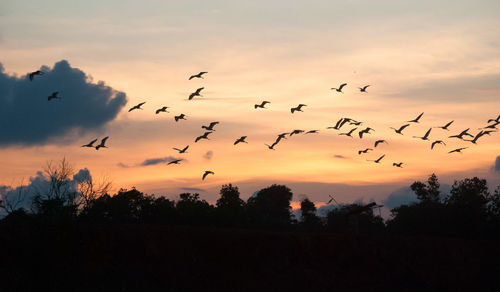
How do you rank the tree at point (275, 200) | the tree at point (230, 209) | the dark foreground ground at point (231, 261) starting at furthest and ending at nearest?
the tree at point (275, 200), the tree at point (230, 209), the dark foreground ground at point (231, 261)

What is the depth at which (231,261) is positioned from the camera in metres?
36.6

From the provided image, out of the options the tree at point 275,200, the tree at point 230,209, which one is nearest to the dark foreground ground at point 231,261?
the tree at point 230,209

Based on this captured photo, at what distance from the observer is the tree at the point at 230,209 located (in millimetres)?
65125

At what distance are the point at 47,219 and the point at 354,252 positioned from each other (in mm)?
20698

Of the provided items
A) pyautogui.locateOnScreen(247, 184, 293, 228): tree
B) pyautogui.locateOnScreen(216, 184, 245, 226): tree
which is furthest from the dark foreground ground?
pyautogui.locateOnScreen(247, 184, 293, 228): tree

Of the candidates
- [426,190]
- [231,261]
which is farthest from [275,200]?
[231,261]

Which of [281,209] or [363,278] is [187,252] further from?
[281,209]

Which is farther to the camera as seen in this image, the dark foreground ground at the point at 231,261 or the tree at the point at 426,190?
the tree at the point at 426,190

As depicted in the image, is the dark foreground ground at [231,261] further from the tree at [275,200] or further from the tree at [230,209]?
the tree at [275,200]

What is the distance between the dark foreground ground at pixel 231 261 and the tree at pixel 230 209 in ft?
86.3

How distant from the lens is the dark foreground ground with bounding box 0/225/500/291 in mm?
31828

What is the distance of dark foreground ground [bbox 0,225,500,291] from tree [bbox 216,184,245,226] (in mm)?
26299

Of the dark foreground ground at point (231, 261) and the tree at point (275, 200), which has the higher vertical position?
the tree at point (275, 200)

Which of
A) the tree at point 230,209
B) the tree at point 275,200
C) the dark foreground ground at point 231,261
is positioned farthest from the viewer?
the tree at point 275,200
